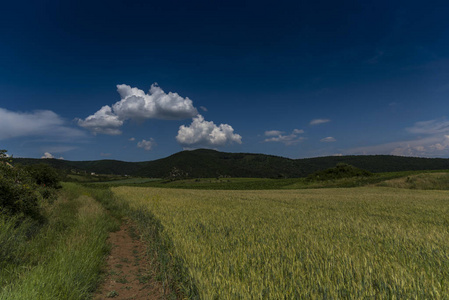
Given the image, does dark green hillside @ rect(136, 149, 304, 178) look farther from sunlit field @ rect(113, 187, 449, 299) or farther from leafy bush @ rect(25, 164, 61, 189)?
sunlit field @ rect(113, 187, 449, 299)

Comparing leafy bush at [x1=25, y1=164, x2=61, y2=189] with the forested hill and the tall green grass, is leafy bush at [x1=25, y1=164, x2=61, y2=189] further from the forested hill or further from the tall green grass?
the forested hill

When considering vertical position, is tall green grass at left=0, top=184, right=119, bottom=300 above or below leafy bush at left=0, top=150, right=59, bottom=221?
below

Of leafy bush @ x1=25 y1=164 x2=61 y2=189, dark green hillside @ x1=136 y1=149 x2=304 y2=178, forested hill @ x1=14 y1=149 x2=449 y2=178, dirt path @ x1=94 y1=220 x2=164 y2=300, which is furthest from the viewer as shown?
dark green hillside @ x1=136 y1=149 x2=304 y2=178

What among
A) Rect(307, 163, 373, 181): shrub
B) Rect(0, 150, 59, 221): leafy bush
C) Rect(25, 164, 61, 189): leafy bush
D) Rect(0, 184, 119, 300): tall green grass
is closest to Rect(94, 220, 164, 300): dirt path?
Rect(0, 184, 119, 300): tall green grass

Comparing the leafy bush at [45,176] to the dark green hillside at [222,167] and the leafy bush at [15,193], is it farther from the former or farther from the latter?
the dark green hillside at [222,167]

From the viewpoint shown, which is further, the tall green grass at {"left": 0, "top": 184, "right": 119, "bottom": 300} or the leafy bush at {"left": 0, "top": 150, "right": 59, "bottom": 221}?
the leafy bush at {"left": 0, "top": 150, "right": 59, "bottom": 221}

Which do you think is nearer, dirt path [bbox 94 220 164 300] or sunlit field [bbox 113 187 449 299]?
sunlit field [bbox 113 187 449 299]

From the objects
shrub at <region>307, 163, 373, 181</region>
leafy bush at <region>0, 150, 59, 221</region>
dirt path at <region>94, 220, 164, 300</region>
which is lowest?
dirt path at <region>94, 220, 164, 300</region>

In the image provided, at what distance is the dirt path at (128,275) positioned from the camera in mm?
4766

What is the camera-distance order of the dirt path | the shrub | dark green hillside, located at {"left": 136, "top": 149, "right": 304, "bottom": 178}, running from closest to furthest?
the dirt path < the shrub < dark green hillside, located at {"left": 136, "top": 149, "right": 304, "bottom": 178}

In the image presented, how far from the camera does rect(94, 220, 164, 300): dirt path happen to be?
15.6 ft

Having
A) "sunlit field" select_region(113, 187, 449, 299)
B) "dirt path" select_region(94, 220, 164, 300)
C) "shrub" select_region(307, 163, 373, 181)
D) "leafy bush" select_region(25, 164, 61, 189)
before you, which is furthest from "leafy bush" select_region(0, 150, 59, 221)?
"shrub" select_region(307, 163, 373, 181)

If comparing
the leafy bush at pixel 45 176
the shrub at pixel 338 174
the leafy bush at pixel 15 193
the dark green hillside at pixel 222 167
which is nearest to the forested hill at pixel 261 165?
the dark green hillside at pixel 222 167

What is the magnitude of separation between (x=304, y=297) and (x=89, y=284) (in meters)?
4.92
